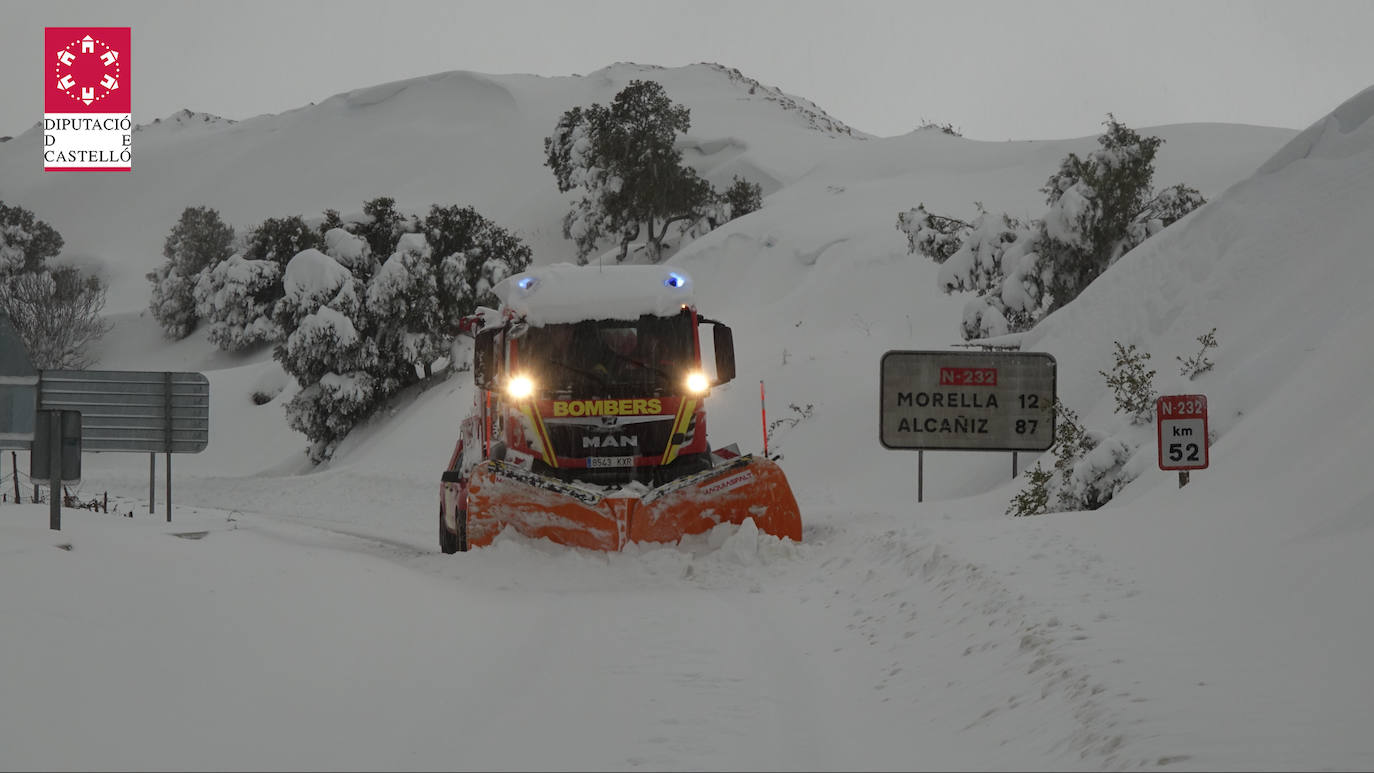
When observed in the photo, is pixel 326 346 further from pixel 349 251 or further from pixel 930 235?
pixel 930 235

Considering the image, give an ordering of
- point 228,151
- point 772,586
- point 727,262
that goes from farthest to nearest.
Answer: point 228,151
point 727,262
point 772,586

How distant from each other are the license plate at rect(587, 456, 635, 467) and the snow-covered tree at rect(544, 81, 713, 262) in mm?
47121

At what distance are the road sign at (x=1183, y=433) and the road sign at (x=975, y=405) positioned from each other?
13.2 feet

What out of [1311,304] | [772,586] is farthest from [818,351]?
[772,586]

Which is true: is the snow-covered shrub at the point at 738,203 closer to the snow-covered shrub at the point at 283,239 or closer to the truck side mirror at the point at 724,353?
the snow-covered shrub at the point at 283,239

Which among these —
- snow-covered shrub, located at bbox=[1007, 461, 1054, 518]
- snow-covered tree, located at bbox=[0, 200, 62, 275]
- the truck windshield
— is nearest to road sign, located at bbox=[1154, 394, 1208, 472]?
snow-covered shrub, located at bbox=[1007, 461, 1054, 518]

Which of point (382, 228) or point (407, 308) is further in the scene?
point (382, 228)

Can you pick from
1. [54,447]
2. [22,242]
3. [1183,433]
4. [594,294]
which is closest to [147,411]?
[594,294]

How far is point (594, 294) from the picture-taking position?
41.5 ft

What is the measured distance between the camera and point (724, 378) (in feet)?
41.5

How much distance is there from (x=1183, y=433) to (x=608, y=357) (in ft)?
17.5

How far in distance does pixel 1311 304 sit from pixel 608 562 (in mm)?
10165

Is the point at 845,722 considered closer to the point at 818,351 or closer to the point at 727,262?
the point at 818,351

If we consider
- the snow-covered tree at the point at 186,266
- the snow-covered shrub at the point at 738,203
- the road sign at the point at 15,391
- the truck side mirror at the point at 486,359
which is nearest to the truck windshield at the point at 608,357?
the truck side mirror at the point at 486,359
